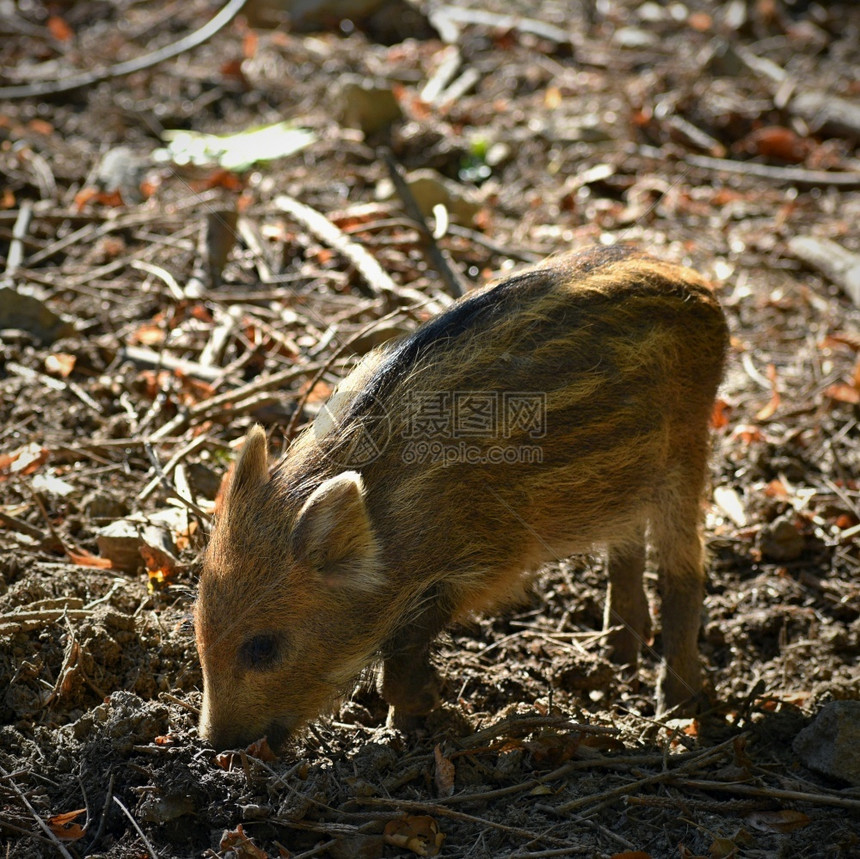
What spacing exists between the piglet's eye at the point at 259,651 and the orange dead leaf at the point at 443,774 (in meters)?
0.63

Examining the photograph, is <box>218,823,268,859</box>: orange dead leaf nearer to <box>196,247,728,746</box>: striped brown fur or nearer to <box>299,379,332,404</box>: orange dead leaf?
<box>196,247,728,746</box>: striped brown fur

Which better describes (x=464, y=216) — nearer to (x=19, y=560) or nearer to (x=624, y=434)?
(x=624, y=434)

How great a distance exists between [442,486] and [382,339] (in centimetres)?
185

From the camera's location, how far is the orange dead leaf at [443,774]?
3.18 m

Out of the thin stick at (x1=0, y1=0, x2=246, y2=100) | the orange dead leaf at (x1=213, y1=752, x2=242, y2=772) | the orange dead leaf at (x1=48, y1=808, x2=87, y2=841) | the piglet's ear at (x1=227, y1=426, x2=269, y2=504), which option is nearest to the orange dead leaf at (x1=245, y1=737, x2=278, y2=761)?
the orange dead leaf at (x1=213, y1=752, x2=242, y2=772)

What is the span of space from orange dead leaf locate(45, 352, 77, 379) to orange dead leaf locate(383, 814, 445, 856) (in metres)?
3.00

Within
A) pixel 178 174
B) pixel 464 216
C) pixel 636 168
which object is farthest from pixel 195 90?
pixel 636 168

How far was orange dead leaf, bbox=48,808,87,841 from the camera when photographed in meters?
2.87

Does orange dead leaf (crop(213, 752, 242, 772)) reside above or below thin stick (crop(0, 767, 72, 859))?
below

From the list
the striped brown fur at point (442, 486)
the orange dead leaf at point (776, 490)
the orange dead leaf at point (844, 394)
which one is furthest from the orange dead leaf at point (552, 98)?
the striped brown fur at point (442, 486)

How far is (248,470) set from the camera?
3297mm

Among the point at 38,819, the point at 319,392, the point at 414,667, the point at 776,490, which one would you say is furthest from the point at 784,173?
the point at 38,819

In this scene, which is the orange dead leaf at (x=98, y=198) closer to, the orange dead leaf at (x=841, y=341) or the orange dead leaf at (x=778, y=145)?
the orange dead leaf at (x=841, y=341)

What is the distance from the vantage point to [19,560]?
3812mm
